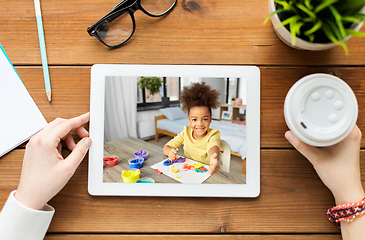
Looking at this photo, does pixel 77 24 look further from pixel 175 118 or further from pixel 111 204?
pixel 111 204

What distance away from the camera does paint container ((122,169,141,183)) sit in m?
0.48

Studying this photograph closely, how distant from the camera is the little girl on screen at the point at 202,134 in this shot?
1.54 feet

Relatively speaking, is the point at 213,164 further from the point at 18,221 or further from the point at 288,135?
the point at 18,221

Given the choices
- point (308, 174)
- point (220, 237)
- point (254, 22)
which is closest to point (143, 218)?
point (220, 237)

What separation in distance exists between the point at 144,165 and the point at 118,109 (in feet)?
0.49

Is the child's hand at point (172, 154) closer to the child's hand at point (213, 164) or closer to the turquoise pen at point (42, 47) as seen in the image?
the child's hand at point (213, 164)

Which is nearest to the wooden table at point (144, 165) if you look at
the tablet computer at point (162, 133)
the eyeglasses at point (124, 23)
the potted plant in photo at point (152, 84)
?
the tablet computer at point (162, 133)

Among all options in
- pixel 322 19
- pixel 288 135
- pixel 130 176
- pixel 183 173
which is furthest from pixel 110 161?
pixel 322 19

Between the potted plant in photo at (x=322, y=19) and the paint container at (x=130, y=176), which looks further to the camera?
the paint container at (x=130, y=176)

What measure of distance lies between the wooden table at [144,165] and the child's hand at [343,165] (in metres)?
0.17

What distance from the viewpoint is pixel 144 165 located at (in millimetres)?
477

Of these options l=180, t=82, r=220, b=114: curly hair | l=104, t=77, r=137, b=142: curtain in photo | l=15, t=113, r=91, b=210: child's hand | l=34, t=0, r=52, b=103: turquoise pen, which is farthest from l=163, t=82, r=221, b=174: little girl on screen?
l=34, t=0, r=52, b=103: turquoise pen

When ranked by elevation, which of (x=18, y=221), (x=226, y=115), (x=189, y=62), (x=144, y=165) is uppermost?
(x=189, y=62)

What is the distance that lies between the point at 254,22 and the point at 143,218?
559 millimetres
